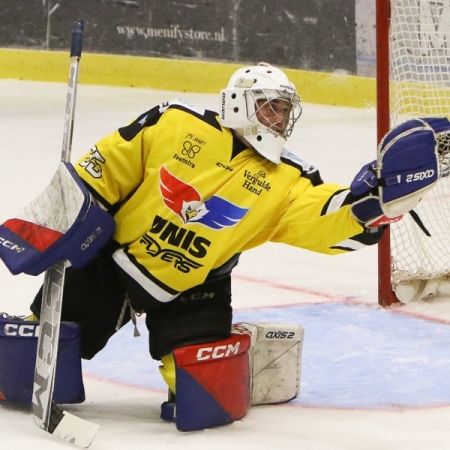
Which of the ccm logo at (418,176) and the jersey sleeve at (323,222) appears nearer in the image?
the ccm logo at (418,176)

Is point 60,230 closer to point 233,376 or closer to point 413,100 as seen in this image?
point 233,376

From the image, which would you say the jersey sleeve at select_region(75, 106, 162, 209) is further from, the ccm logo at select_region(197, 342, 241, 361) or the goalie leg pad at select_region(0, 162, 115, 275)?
the ccm logo at select_region(197, 342, 241, 361)

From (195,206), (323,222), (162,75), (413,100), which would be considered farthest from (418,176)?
(162,75)

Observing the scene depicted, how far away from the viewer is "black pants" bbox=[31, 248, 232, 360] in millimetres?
2545

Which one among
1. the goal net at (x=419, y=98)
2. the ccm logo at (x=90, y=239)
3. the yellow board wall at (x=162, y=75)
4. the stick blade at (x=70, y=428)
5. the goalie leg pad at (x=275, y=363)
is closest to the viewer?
the stick blade at (x=70, y=428)

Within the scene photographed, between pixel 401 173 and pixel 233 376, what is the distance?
62cm

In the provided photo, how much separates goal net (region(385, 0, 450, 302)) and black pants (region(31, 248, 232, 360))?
150 centimetres

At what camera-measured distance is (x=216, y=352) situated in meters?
2.49

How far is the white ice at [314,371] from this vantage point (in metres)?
2.38

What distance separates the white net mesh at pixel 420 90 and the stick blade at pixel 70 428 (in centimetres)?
192

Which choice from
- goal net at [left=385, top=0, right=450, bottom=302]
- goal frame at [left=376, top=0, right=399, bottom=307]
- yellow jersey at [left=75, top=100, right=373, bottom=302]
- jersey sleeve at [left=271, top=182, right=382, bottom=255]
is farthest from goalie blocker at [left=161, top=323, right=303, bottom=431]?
goal net at [left=385, top=0, right=450, bottom=302]

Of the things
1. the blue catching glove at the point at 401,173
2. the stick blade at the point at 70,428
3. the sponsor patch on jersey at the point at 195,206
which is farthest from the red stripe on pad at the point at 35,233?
the blue catching glove at the point at 401,173

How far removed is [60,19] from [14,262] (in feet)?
20.4

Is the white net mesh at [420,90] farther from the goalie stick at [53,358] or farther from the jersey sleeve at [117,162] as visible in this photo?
the goalie stick at [53,358]
